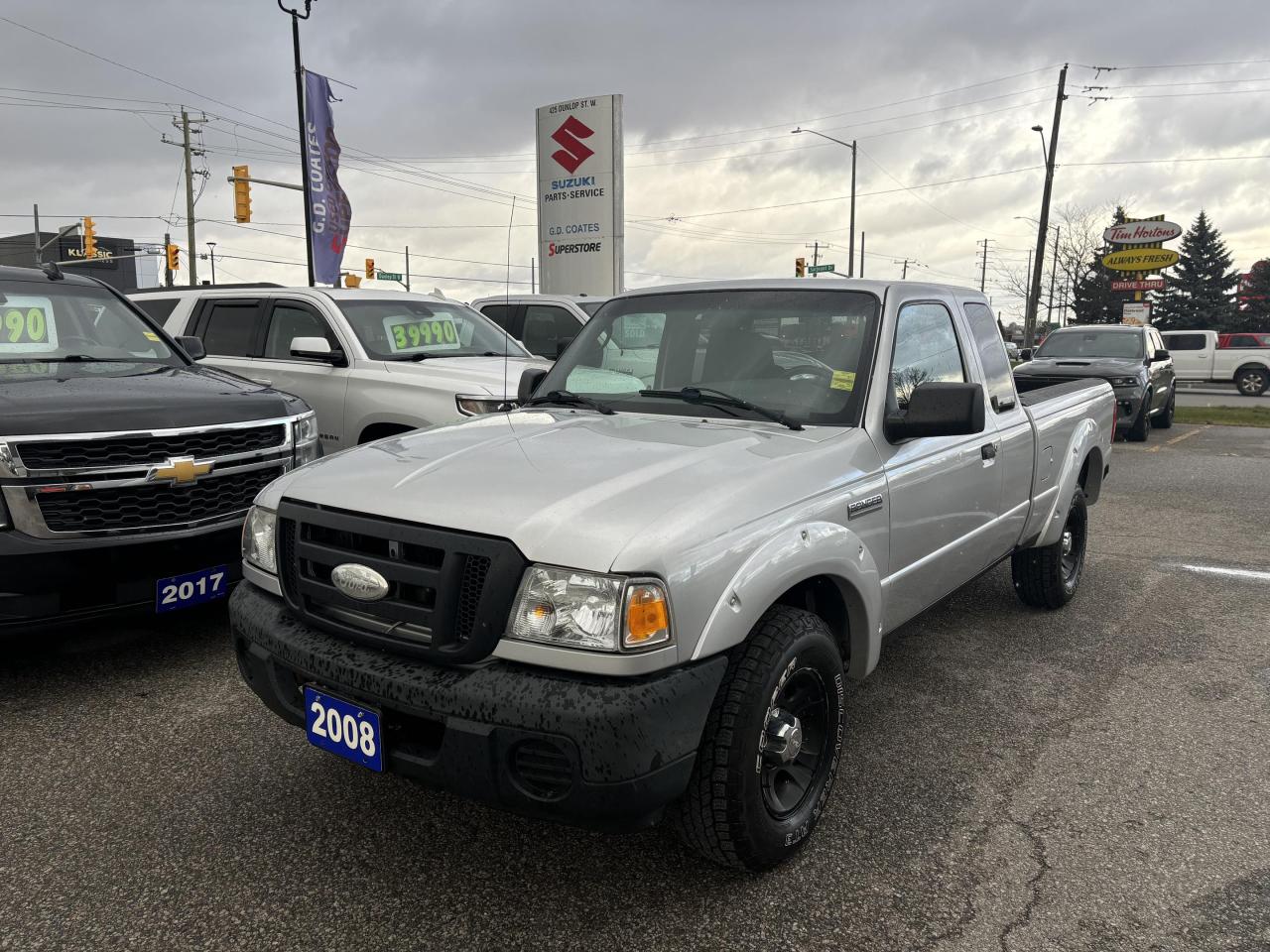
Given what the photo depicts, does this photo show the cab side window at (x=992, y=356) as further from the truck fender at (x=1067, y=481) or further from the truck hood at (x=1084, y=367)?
the truck hood at (x=1084, y=367)

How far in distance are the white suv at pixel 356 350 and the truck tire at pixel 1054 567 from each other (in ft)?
10.8

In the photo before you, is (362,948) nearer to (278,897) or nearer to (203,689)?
(278,897)

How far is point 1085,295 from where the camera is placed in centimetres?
5591

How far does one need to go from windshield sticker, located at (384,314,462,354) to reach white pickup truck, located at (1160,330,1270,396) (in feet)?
84.9

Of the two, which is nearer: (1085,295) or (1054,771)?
(1054,771)

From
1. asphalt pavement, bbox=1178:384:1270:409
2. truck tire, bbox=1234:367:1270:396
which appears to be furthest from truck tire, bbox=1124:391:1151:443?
truck tire, bbox=1234:367:1270:396

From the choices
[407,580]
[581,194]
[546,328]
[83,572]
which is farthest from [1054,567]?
[581,194]

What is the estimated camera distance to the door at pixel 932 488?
318cm

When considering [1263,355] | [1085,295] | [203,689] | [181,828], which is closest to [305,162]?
[203,689]

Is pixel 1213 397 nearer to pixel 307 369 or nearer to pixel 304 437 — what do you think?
pixel 307 369

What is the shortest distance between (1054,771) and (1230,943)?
36.8 inches

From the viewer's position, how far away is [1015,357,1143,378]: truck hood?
13344 mm

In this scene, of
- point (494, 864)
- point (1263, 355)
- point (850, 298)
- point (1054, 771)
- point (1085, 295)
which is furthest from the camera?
point (1085, 295)

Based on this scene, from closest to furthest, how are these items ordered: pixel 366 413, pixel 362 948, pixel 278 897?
pixel 362 948, pixel 278 897, pixel 366 413
